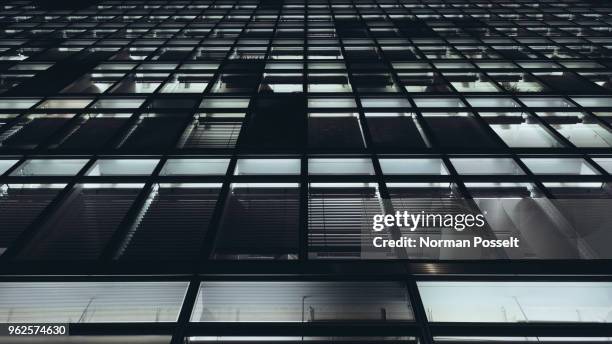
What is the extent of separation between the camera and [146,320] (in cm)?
511

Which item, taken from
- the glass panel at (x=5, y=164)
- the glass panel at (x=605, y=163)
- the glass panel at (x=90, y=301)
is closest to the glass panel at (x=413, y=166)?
the glass panel at (x=605, y=163)

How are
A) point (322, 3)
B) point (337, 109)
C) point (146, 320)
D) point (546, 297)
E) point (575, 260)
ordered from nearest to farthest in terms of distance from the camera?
point (146, 320) < point (546, 297) < point (575, 260) < point (337, 109) < point (322, 3)

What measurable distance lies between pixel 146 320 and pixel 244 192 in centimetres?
331

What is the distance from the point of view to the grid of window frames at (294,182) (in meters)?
5.25

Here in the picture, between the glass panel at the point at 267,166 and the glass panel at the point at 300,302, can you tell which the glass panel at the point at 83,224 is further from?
the glass panel at the point at 300,302

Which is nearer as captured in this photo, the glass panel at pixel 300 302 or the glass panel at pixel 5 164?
the glass panel at pixel 300 302

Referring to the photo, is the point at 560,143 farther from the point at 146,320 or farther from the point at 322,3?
the point at 322,3

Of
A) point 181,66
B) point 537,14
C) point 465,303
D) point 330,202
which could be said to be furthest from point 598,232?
point 537,14

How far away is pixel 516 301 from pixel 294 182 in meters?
4.64

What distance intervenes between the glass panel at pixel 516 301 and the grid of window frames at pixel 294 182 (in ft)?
0.08

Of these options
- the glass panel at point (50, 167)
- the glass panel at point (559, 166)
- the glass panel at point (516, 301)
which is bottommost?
the glass panel at point (516, 301)

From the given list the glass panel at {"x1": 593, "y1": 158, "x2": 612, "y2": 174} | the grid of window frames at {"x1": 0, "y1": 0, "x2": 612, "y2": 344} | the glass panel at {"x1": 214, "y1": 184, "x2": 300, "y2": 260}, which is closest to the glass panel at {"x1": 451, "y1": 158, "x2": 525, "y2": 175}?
the grid of window frames at {"x1": 0, "y1": 0, "x2": 612, "y2": 344}

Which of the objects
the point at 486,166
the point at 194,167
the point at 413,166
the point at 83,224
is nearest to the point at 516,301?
the point at 413,166

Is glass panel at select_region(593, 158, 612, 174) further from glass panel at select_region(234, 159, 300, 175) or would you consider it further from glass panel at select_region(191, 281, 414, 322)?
glass panel at select_region(234, 159, 300, 175)
